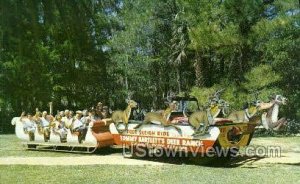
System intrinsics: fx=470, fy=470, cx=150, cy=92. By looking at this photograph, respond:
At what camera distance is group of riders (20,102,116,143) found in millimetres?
13203

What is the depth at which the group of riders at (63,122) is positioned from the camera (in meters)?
13.2

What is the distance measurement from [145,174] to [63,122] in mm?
5035

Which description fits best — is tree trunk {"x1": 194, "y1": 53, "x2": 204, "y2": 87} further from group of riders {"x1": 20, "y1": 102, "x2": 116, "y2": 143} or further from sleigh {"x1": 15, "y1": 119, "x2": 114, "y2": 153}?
sleigh {"x1": 15, "y1": 119, "x2": 114, "y2": 153}

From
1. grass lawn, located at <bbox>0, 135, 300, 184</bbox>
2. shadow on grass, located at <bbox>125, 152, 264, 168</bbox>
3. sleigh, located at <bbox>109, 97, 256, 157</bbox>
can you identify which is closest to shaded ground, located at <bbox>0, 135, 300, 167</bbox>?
shadow on grass, located at <bbox>125, 152, 264, 168</bbox>

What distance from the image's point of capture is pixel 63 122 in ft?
44.8

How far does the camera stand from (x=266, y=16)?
66.0ft

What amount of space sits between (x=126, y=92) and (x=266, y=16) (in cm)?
830

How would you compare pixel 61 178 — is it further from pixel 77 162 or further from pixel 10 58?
pixel 10 58

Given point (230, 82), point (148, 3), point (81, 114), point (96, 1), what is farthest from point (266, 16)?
point (96, 1)

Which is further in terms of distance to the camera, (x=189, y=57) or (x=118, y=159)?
(x=189, y=57)

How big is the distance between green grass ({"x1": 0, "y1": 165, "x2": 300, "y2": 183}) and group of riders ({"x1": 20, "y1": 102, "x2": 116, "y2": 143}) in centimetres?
290

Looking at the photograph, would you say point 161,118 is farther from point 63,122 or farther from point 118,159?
point 63,122

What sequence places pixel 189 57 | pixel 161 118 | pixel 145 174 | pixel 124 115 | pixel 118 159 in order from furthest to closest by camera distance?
1. pixel 189 57
2. pixel 118 159
3. pixel 124 115
4. pixel 161 118
5. pixel 145 174

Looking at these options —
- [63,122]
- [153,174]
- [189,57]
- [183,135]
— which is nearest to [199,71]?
[189,57]
